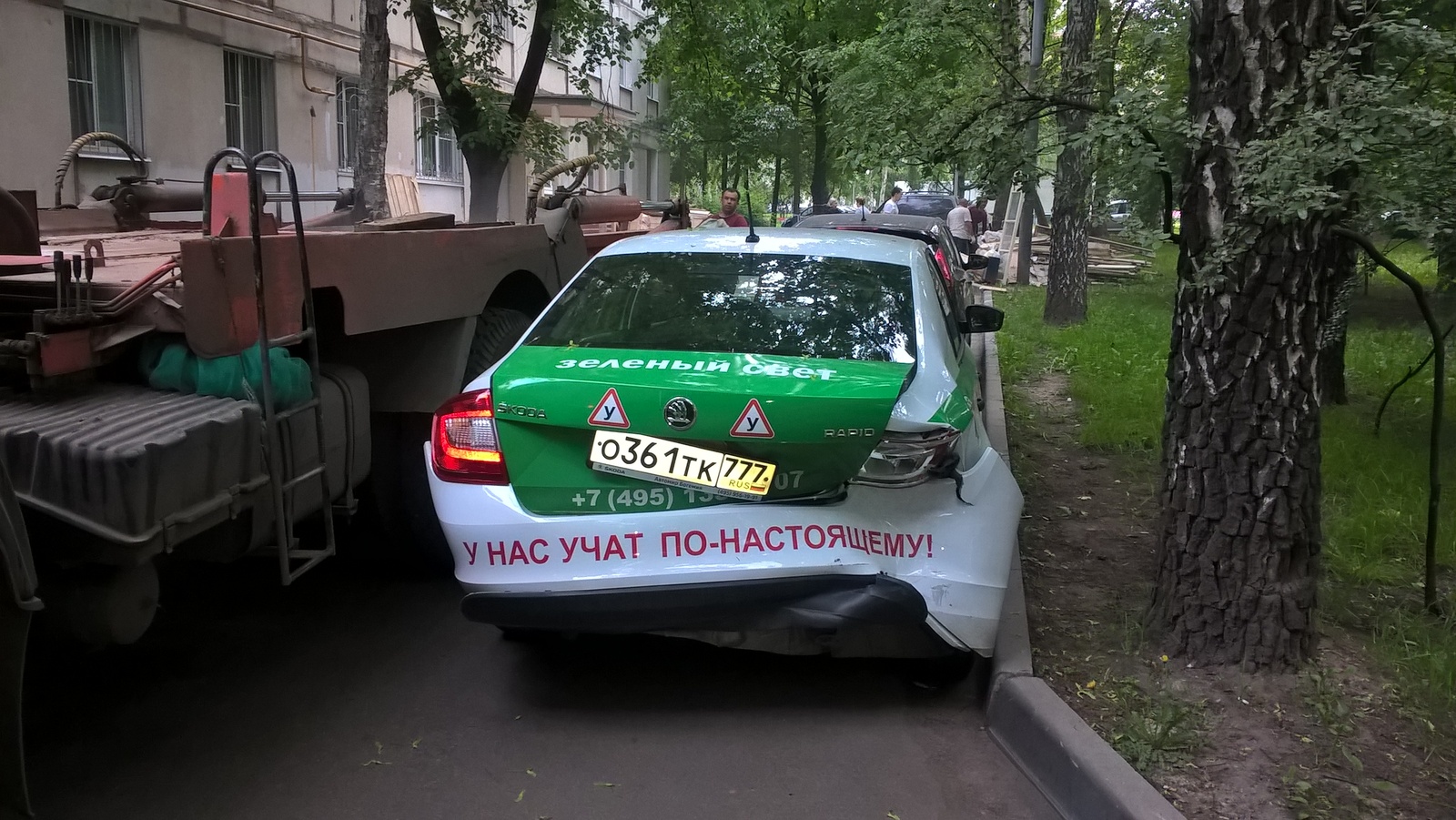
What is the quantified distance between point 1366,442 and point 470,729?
567 cm

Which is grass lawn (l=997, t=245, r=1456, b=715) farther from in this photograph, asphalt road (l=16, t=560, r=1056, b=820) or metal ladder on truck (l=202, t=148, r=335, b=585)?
metal ladder on truck (l=202, t=148, r=335, b=585)

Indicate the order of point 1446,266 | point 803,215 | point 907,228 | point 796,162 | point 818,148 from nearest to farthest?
point 1446,266, point 907,228, point 803,215, point 818,148, point 796,162

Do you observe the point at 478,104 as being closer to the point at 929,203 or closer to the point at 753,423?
the point at 753,423

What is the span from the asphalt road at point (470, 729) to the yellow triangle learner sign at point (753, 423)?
3.44ft

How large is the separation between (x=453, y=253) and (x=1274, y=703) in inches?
145

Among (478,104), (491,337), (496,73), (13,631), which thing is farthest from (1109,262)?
(13,631)

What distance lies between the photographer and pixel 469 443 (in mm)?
3818

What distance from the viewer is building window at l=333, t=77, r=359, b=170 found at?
1800 cm

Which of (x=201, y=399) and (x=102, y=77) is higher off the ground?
(x=102, y=77)

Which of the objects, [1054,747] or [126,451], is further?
[1054,747]

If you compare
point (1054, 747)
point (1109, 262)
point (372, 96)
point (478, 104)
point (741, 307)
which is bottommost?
point (1054, 747)

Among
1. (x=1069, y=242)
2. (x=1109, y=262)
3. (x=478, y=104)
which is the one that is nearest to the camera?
(x=478, y=104)

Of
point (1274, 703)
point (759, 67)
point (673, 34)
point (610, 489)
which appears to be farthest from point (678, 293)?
point (759, 67)

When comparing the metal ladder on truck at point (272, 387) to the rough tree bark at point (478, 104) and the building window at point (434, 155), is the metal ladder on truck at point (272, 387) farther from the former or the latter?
the building window at point (434, 155)
